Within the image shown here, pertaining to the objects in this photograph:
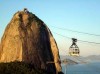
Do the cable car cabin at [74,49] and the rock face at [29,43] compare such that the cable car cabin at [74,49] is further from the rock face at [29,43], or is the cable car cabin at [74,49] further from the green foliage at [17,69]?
the green foliage at [17,69]

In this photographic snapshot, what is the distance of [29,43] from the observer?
303 feet

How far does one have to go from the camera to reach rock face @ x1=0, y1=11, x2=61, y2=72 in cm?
9088

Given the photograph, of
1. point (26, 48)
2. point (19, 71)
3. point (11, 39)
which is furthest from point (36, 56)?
point (19, 71)

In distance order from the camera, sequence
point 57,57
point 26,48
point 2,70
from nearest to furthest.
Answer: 1. point 2,70
2. point 26,48
3. point 57,57

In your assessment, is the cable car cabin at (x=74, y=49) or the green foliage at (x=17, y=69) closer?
the green foliage at (x=17, y=69)

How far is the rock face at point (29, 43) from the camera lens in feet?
298

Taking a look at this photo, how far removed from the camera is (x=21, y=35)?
307 feet

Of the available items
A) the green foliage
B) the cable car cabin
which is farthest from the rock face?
the green foliage

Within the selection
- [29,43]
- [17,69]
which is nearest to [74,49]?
[29,43]

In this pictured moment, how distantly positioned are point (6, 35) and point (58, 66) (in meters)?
20.3

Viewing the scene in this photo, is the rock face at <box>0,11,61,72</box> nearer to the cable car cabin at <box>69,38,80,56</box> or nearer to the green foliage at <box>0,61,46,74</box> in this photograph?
the cable car cabin at <box>69,38,80,56</box>

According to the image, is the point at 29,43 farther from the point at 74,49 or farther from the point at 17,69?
the point at 17,69

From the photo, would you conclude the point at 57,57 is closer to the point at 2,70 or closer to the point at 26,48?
the point at 26,48

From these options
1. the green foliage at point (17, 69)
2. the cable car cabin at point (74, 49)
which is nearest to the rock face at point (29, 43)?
the cable car cabin at point (74, 49)
